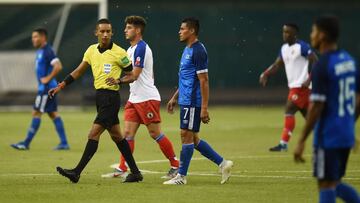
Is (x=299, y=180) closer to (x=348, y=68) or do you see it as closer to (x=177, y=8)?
(x=348, y=68)

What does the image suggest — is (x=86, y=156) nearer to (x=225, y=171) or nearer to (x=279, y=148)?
(x=225, y=171)

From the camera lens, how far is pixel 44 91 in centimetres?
1902

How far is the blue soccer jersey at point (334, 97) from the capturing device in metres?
8.82

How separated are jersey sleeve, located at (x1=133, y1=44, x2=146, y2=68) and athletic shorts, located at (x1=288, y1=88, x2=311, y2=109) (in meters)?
5.61

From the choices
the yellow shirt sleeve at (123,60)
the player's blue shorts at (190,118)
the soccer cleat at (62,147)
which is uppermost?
the yellow shirt sleeve at (123,60)

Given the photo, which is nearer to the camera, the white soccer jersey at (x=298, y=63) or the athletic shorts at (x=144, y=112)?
the athletic shorts at (x=144, y=112)

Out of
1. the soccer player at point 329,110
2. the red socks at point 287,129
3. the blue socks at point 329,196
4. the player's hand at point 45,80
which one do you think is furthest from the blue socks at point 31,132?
the blue socks at point 329,196

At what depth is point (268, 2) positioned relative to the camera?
3756cm

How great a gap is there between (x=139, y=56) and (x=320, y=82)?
4.89 m

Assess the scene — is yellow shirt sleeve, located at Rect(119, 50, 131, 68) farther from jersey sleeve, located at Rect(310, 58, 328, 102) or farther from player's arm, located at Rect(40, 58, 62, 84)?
player's arm, located at Rect(40, 58, 62, 84)

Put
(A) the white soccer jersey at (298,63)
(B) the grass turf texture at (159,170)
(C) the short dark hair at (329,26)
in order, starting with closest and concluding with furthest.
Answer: (C) the short dark hair at (329,26)
(B) the grass turf texture at (159,170)
(A) the white soccer jersey at (298,63)

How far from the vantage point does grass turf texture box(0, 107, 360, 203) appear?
11641 millimetres

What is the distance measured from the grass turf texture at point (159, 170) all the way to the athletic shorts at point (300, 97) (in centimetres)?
90

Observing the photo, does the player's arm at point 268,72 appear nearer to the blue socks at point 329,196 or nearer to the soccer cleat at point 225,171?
the soccer cleat at point 225,171
